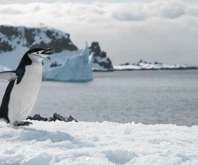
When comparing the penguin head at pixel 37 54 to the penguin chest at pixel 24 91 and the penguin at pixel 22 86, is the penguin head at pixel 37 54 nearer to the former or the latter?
the penguin at pixel 22 86

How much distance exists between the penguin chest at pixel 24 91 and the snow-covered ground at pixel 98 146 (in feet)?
1.95

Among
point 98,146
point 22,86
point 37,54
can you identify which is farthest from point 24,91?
point 98,146

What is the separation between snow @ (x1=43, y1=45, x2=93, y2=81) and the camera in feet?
224

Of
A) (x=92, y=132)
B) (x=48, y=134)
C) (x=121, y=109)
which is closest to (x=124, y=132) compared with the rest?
(x=92, y=132)

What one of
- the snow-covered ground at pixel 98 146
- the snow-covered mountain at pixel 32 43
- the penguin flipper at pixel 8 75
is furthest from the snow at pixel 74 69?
the snow-covered mountain at pixel 32 43

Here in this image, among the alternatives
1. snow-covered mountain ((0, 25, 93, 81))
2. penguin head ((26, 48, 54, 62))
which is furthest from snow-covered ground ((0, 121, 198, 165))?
snow-covered mountain ((0, 25, 93, 81))

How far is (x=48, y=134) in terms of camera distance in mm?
6855

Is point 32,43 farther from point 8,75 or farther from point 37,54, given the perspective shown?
point 37,54

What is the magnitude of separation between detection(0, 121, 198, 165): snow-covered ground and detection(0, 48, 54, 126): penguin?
1.95 feet

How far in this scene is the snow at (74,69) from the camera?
224 ft

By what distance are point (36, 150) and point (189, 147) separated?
2.14 meters

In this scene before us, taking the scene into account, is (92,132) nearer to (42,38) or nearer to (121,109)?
(121,109)

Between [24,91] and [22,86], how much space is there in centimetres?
9

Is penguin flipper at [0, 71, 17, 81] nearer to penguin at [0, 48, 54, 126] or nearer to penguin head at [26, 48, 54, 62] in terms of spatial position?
penguin at [0, 48, 54, 126]
